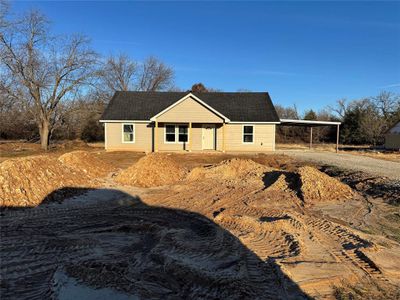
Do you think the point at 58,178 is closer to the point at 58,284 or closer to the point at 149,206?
the point at 149,206

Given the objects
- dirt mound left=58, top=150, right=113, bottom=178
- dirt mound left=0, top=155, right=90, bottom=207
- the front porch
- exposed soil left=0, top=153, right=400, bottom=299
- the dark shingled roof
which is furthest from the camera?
the dark shingled roof

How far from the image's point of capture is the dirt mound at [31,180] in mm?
8438

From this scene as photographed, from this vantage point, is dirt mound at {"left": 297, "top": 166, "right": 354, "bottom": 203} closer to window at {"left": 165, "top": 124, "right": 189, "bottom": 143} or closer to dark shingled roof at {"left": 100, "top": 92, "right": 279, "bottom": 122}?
dark shingled roof at {"left": 100, "top": 92, "right": 279, "bottom": 122}

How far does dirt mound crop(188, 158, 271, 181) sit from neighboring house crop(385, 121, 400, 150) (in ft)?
81.0

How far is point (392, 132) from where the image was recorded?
34.1 meters

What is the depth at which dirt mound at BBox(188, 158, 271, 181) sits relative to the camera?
13.3m

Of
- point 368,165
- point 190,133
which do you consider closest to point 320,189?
point 368,165

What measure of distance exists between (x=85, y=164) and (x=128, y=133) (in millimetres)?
14087

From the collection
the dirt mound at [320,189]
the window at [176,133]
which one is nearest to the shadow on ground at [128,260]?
the dirt mound at [320,189]

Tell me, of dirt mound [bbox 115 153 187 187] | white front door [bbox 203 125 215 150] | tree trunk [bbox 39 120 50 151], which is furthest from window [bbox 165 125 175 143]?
dirt mound [bbox 115 153 187 187]

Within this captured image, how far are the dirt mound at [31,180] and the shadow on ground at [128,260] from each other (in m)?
0.72

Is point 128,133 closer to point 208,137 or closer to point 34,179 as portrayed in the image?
point 208,137

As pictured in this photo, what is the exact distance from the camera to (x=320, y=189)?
1021 cm

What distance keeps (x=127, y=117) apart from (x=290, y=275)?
23.5m
